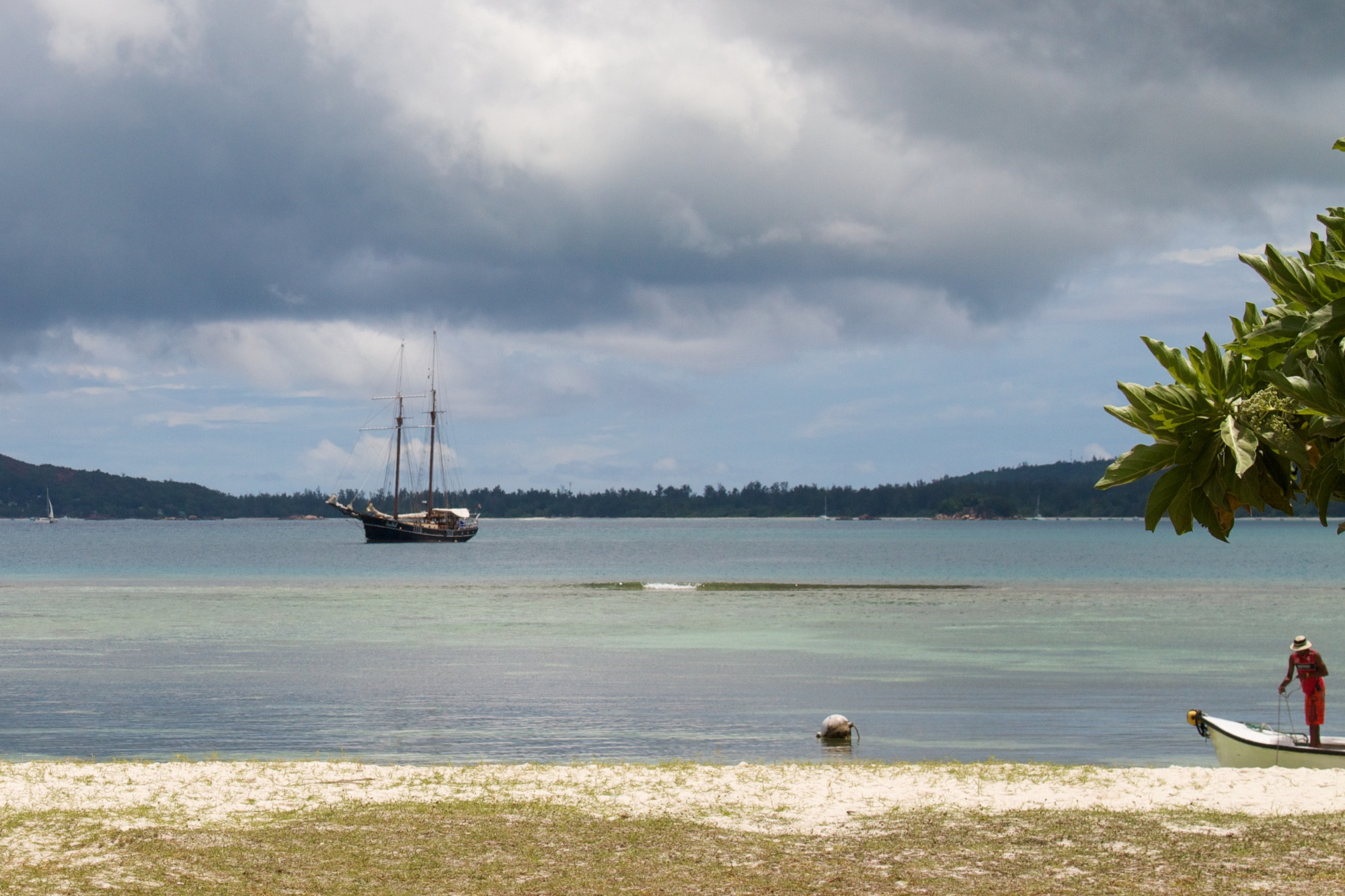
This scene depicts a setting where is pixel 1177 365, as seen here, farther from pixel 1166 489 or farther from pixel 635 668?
pixel 635 668

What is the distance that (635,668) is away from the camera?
38.8 meters

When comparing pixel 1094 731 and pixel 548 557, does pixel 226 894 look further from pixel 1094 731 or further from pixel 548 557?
pixel 548 557

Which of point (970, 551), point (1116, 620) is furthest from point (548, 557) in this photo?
point (1116, 620)

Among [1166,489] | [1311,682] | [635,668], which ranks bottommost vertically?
[635,668]

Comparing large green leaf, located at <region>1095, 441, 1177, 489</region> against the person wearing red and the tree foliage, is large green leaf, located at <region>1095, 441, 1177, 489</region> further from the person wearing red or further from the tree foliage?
the person wearing red

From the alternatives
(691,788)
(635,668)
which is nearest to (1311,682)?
(691,788)

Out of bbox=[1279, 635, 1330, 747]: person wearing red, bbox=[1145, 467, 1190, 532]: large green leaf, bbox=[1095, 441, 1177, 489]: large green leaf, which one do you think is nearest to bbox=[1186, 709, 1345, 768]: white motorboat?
bbox=[1279, 635, 1330, 747]: person wearing red

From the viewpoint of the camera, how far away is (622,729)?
2678 centimetres

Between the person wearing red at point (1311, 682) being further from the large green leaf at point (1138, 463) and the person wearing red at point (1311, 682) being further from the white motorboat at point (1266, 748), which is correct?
the large green leaf at point (1138, 463)

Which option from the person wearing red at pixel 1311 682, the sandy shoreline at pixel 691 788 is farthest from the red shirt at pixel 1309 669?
the sandy shoreline at pixel 691 788

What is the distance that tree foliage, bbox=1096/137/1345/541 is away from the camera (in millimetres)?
3934

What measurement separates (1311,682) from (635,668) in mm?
21637

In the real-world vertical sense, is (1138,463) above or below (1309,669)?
above

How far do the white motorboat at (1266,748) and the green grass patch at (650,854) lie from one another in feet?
19.2
